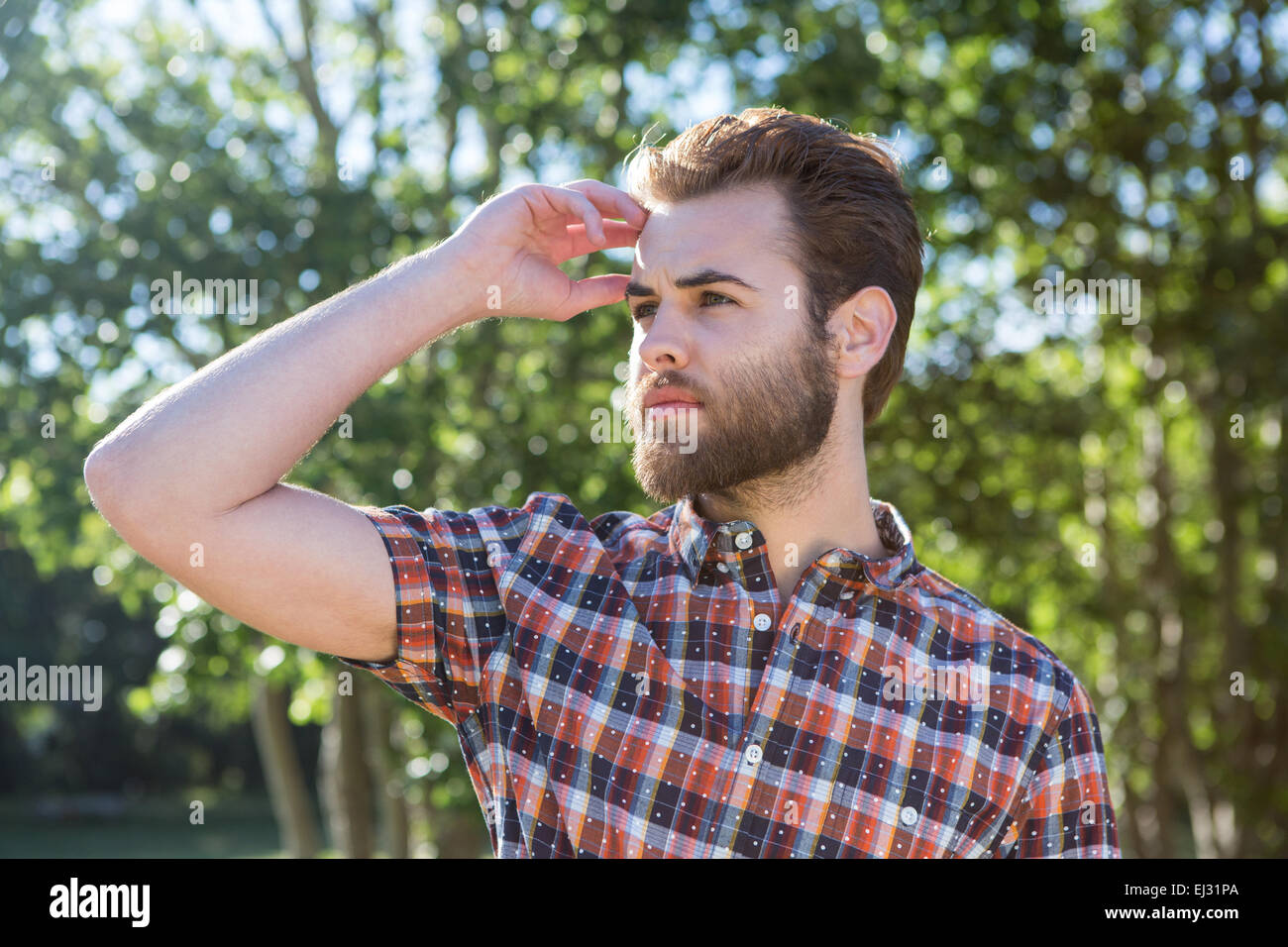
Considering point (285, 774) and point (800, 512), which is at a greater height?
point (800, 512)

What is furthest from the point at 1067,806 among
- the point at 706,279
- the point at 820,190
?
the point at 820,190

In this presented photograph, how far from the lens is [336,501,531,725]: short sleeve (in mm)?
1990

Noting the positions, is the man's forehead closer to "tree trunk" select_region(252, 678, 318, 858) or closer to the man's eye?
the man's eye

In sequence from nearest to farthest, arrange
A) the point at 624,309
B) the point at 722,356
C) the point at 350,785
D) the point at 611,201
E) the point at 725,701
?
the point at 725,701 → the point at 722,356 → the point at 611,201 → the point at 624,309 → the point at 350,785

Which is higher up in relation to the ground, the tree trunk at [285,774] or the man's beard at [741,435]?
the man's beard at [741,435]

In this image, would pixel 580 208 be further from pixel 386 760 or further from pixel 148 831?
pixel 148 831

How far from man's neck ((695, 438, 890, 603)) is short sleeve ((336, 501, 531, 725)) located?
0.41 meters

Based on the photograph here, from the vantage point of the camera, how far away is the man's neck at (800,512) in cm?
222

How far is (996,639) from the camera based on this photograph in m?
2.17

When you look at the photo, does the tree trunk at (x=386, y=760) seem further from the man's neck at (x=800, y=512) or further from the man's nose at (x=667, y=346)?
the man's nose at (x=667, y=346)

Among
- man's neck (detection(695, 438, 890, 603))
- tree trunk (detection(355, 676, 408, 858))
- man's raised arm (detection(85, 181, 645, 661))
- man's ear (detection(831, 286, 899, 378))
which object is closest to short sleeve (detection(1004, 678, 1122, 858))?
man's neck (detection(695, 438, 890, 603))

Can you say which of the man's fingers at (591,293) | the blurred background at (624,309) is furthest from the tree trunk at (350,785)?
the man's fingers at (591,293)

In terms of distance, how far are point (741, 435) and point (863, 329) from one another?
44cm

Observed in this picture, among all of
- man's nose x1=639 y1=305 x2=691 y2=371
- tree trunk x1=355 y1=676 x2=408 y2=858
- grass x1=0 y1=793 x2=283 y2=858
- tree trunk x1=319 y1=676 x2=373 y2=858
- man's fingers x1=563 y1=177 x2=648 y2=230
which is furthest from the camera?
grass x1=0 y1=793 x2=283 y2=858
